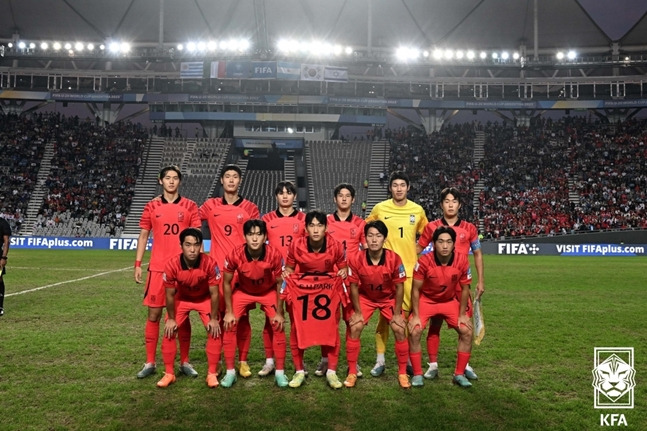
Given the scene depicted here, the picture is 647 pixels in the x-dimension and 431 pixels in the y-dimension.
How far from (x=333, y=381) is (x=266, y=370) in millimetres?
917

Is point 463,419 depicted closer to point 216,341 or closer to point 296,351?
point 296,351

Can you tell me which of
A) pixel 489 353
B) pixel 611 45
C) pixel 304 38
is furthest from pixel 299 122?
pixel 489 353

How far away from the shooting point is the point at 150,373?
6078 mm

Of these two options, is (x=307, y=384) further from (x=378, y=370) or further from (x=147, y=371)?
(x=147, y=371)

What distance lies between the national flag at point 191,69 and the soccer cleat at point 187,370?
40974mm

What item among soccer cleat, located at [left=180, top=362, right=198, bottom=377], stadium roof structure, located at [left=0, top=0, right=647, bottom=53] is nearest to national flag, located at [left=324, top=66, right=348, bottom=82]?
stadium roof structure, located at [left=0, top=0, right=647, bottom=53]

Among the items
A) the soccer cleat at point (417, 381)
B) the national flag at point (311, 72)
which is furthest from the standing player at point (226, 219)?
the national flag at point (311, 72)

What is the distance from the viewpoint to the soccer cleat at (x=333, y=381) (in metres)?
5.59

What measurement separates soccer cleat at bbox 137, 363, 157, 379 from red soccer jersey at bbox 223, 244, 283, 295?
1.49 metres

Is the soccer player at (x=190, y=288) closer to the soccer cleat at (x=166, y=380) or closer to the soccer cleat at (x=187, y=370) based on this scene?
the soccer cleat at (x=166, y=380)

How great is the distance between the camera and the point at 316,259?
5836 millimetres

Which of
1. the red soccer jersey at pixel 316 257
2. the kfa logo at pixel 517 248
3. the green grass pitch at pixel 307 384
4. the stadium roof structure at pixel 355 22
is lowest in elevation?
the green grass pitch at pixel 307 384

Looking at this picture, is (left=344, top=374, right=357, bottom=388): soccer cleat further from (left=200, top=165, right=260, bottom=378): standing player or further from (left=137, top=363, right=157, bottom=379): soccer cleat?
(left=137, top=363, right=157, bottom=379): soccer cleat

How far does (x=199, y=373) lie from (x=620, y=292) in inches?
467
